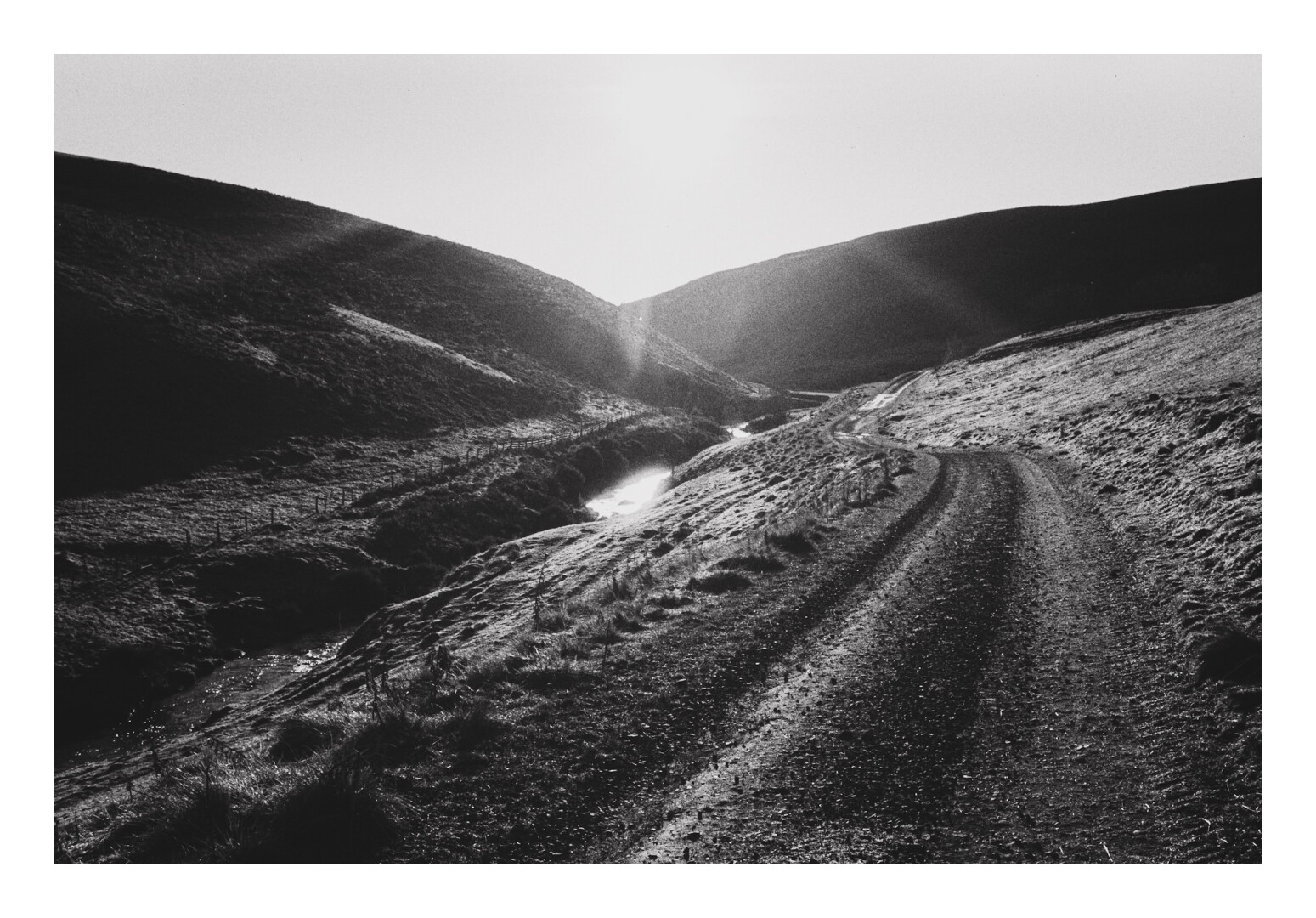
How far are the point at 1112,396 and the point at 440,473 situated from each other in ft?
114

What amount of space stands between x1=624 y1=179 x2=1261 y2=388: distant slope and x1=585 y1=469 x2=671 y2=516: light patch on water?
63.2m

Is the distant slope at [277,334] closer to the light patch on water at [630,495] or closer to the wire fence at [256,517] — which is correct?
the wire fence at [256,517]

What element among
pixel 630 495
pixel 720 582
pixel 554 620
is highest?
pixel 630 495

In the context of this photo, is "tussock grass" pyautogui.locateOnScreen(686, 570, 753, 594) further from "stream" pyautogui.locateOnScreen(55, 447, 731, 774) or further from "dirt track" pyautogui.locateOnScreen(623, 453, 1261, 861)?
"stream" pyautogui.locateOnScreen(55, 447, 731, 774)

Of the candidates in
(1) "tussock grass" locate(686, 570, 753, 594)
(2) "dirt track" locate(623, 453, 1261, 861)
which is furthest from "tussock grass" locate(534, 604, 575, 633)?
(2) "dirt track" locate(623, 453, 1261, 861)

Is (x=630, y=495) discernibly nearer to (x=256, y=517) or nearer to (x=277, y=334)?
(x=256, y=517)

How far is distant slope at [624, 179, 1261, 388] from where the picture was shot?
12131 cm

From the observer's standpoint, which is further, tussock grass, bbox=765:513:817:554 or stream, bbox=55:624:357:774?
tussock grass, bbox=765:513:817:554

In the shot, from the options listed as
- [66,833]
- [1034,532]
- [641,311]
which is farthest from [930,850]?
[641,311]

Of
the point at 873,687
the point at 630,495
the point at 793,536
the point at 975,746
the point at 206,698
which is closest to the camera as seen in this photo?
the point at 975,746

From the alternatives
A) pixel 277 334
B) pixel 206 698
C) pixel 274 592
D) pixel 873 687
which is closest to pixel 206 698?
pixel 206 698

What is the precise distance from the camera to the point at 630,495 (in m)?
40.5

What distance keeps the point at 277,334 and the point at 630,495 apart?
28.5m

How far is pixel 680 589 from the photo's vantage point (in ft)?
45.9
